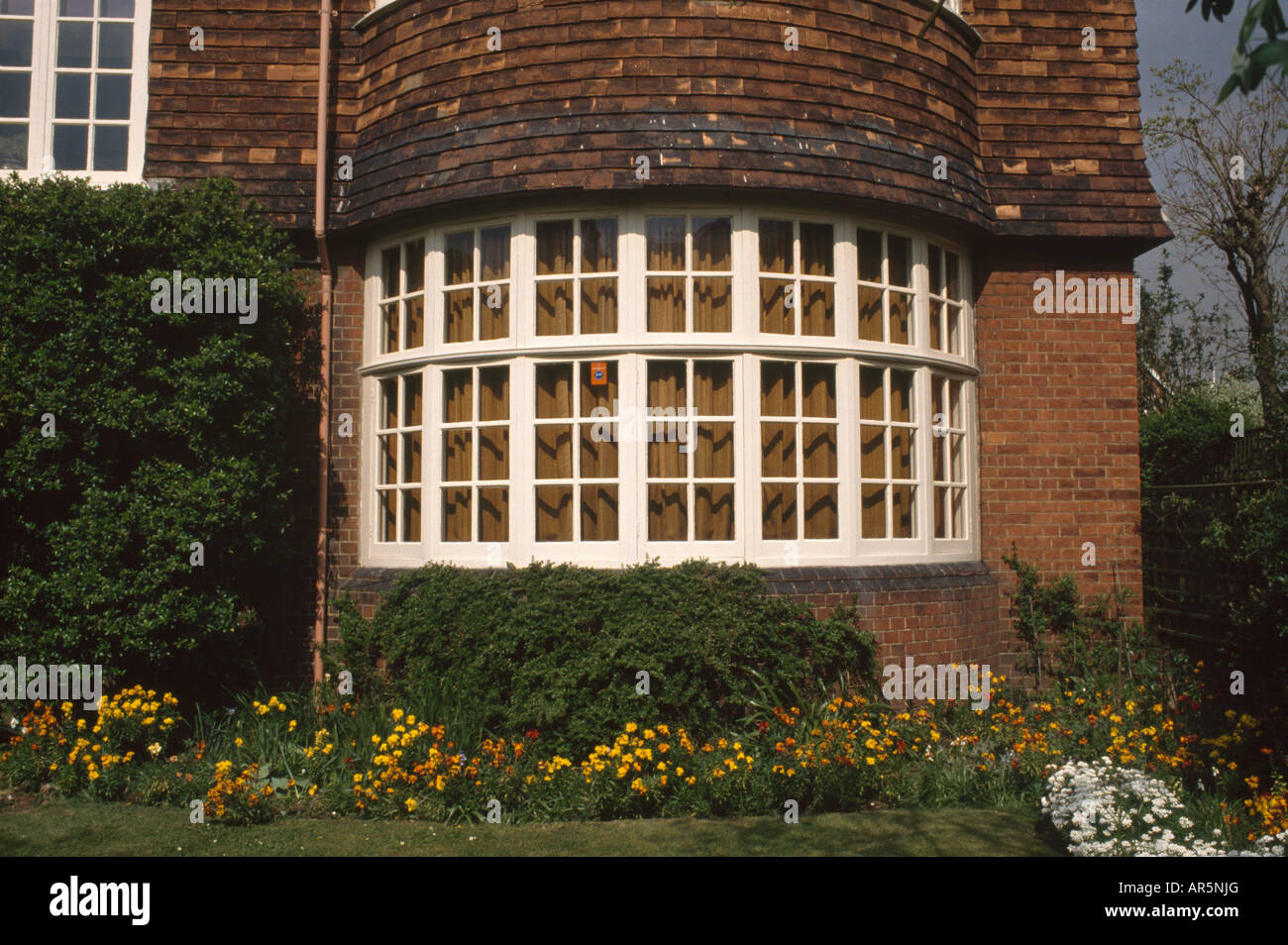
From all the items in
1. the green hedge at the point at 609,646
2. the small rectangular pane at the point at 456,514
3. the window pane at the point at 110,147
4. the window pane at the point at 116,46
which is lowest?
the green hedge at the point at 609,646

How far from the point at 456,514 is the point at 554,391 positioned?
118 cm

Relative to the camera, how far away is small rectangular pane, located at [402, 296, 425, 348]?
7.84m

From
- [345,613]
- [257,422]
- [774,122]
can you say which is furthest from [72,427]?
[774,122]

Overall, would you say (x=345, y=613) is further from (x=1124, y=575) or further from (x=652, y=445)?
(x=1124, y=575)

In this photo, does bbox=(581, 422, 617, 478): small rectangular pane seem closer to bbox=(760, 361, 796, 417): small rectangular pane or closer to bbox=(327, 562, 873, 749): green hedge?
bbox=(327, 562, 873, 749): green hedge

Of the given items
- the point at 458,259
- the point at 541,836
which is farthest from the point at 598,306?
the point at 541,836

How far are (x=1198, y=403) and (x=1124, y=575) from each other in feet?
7.55

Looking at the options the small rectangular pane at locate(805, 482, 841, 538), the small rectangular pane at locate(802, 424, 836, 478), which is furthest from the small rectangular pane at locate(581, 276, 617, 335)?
the small rectangular pane at locate(805, 482, 841, 538)

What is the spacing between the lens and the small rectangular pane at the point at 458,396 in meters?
7.57

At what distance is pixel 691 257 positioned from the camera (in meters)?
7.20

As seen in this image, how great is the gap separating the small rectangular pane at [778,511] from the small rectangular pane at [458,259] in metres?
2.68

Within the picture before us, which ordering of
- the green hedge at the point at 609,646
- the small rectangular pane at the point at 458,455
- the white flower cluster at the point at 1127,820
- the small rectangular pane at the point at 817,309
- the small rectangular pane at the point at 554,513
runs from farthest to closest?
the small rectangular pane at the point at 458,455 → the small rectangular pane at the point at 817,309 → the small rectangular pane at the point at 554,513 → the green hedge at the point at 609,646 → the white flower cluster at the point at 1127,820

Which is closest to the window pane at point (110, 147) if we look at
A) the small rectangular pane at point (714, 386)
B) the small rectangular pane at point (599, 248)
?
the small rectangular pane at point (599, 248)

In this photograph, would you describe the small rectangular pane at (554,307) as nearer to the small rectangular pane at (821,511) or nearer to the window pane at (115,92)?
the small rectangular pane at (821,511)
